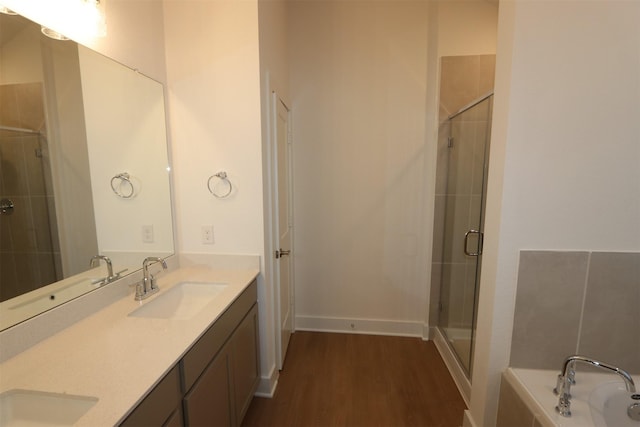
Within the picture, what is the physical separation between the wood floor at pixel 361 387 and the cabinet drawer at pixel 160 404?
1.05 metres

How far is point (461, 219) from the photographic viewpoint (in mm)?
2330

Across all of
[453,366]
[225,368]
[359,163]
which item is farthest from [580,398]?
[359,163]

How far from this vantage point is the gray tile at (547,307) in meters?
1.35

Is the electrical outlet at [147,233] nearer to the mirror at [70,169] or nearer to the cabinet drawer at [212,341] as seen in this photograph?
the mirror at [70,169]

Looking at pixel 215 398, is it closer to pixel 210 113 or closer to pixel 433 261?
pixel 210 113

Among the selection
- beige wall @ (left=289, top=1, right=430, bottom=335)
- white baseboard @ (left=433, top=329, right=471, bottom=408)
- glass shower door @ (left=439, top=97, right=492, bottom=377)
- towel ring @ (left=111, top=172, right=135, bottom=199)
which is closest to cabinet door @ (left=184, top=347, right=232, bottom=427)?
towel ring @ (left=111, top=172, right=135, bottom=199)

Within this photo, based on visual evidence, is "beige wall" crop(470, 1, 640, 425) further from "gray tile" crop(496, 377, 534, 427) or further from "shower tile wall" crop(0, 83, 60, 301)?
"shower tile wall" crop(0, 83, 60, 301)

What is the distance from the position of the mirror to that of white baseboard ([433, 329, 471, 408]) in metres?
2.24

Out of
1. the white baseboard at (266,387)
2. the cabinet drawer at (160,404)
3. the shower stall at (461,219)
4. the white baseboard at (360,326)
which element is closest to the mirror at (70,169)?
the cabinet drawer at (160,404)

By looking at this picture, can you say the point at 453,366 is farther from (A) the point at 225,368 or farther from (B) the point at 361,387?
(A) the point at 225,368

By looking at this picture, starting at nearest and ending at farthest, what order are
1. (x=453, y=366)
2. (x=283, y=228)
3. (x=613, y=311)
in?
(x=613, y=311)
(x=453, y=366)
(x=283, y=228)

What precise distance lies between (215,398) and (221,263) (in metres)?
0.81

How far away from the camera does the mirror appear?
100 centimetres

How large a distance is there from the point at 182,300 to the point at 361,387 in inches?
56.0
